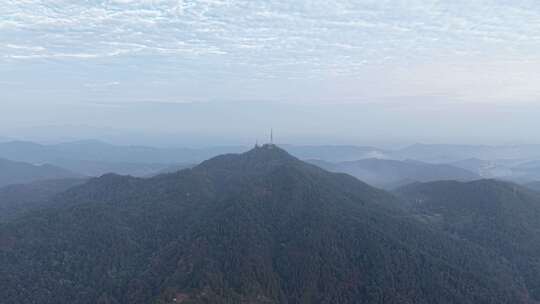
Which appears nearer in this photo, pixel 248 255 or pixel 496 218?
pixel 248 255

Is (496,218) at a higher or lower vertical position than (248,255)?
higher

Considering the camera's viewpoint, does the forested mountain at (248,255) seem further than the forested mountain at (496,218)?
No

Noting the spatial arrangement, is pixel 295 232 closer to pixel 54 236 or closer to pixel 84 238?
pixel 84 238

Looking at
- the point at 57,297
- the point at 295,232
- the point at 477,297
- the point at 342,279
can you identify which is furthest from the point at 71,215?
the point at 477,297

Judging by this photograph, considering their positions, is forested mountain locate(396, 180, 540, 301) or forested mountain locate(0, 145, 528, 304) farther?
forested mountain locate(396, 180, 540, 301)
